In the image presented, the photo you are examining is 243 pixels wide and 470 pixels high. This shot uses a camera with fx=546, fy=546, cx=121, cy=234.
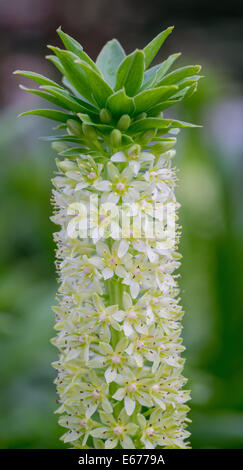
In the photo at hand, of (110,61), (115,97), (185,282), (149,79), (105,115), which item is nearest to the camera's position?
(115,97)

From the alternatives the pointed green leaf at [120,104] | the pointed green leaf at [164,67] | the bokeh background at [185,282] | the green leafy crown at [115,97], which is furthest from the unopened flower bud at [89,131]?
the bokeh background at [185,282]

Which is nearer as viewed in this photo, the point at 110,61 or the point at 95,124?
the point at 95,124

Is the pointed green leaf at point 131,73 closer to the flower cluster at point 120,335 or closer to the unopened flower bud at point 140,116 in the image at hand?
the unopened flower bud at point 140,116

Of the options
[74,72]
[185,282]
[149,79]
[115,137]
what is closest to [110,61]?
[149,79]

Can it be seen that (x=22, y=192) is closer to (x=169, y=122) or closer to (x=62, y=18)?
(x=169, y=122)

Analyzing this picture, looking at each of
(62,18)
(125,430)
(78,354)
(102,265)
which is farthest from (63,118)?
(62,18)

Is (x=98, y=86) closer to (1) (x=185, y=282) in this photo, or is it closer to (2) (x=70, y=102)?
(2) (x=70, y=102)

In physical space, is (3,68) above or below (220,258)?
above

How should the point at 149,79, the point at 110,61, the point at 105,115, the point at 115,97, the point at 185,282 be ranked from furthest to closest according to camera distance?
the point at 185,282 → the point at 110,61 → the point at 149,79 → the point at 105,115 → the point at 115,97
